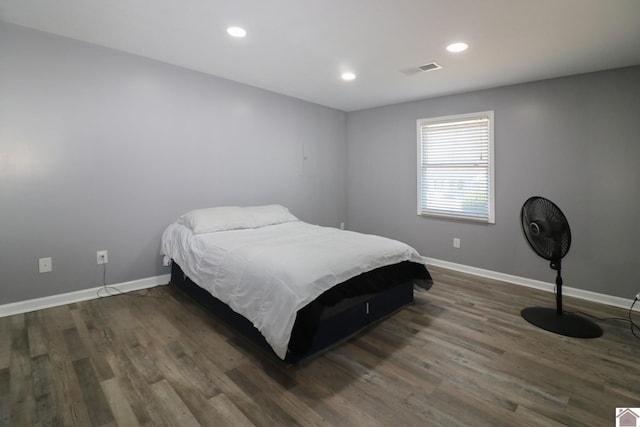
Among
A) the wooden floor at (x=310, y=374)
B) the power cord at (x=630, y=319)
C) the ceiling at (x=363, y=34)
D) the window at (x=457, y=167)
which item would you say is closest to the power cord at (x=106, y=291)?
the wooden floor at (x=310, y=374)

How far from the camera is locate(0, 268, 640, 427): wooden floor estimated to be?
1540 millimetres

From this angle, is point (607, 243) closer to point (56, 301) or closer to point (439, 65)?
→ point (439, 65)

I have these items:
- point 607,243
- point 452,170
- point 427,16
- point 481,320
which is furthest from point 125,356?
point 607,243

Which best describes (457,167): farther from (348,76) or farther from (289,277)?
(289,277)

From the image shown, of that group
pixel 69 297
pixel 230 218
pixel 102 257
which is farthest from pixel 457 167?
pixel 69 297

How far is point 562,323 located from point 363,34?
9.38ft

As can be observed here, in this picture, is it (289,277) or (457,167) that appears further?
(457,167)

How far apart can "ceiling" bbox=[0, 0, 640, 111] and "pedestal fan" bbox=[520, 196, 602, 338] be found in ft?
4.26

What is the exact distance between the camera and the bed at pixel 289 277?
1879 millimetres

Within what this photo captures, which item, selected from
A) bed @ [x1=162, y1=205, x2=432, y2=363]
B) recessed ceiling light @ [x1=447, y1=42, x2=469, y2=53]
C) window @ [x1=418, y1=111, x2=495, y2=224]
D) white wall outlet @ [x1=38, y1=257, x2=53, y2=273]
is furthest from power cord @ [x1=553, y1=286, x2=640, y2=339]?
white wall outlet @ [x1=38, y1=257, x2=53, y2=273]

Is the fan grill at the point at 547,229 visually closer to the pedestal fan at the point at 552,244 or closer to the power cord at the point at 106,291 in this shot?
the pedestal fan at the point at 552,244

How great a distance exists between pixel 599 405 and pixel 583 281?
1.96 meters

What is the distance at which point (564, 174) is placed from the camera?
319cm

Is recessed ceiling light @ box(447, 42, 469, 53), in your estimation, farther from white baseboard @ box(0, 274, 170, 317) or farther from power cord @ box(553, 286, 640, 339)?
white baseboard @ box(0, 274, 170, 317)
